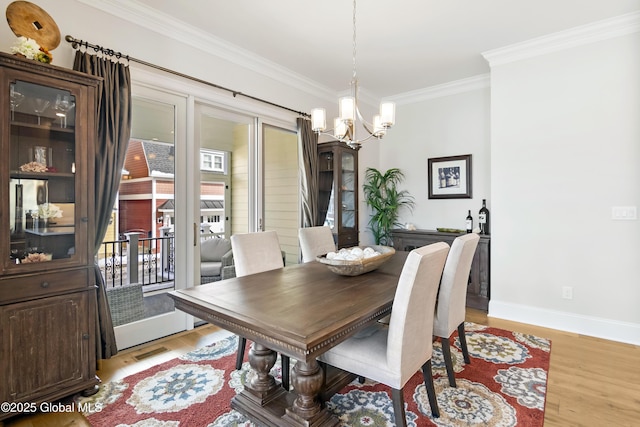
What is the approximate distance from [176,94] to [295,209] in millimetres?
2005

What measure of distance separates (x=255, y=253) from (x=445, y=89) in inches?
145

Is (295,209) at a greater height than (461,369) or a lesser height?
greater

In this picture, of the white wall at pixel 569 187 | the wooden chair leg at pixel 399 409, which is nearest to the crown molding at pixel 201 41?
the white wall at pixel 569 187

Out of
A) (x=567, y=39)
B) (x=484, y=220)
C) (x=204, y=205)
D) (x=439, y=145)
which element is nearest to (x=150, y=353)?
(x=204, y=205)

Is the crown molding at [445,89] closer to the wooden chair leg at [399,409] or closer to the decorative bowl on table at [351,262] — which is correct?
the decorative bowl on table at [351,262]

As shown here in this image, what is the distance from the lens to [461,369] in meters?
2.43

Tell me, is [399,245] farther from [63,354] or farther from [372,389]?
[63,354]

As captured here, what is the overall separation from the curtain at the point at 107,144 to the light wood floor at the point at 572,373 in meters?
0.31

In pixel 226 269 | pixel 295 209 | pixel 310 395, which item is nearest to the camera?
pixel 310 395

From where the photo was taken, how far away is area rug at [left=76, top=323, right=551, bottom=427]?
186cm

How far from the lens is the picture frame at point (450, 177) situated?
443 centimetres

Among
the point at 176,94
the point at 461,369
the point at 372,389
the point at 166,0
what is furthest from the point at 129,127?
the point at 461,369

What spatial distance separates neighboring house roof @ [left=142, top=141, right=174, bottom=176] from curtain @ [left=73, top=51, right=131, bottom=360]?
1.14 feet

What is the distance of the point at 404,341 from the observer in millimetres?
1548
